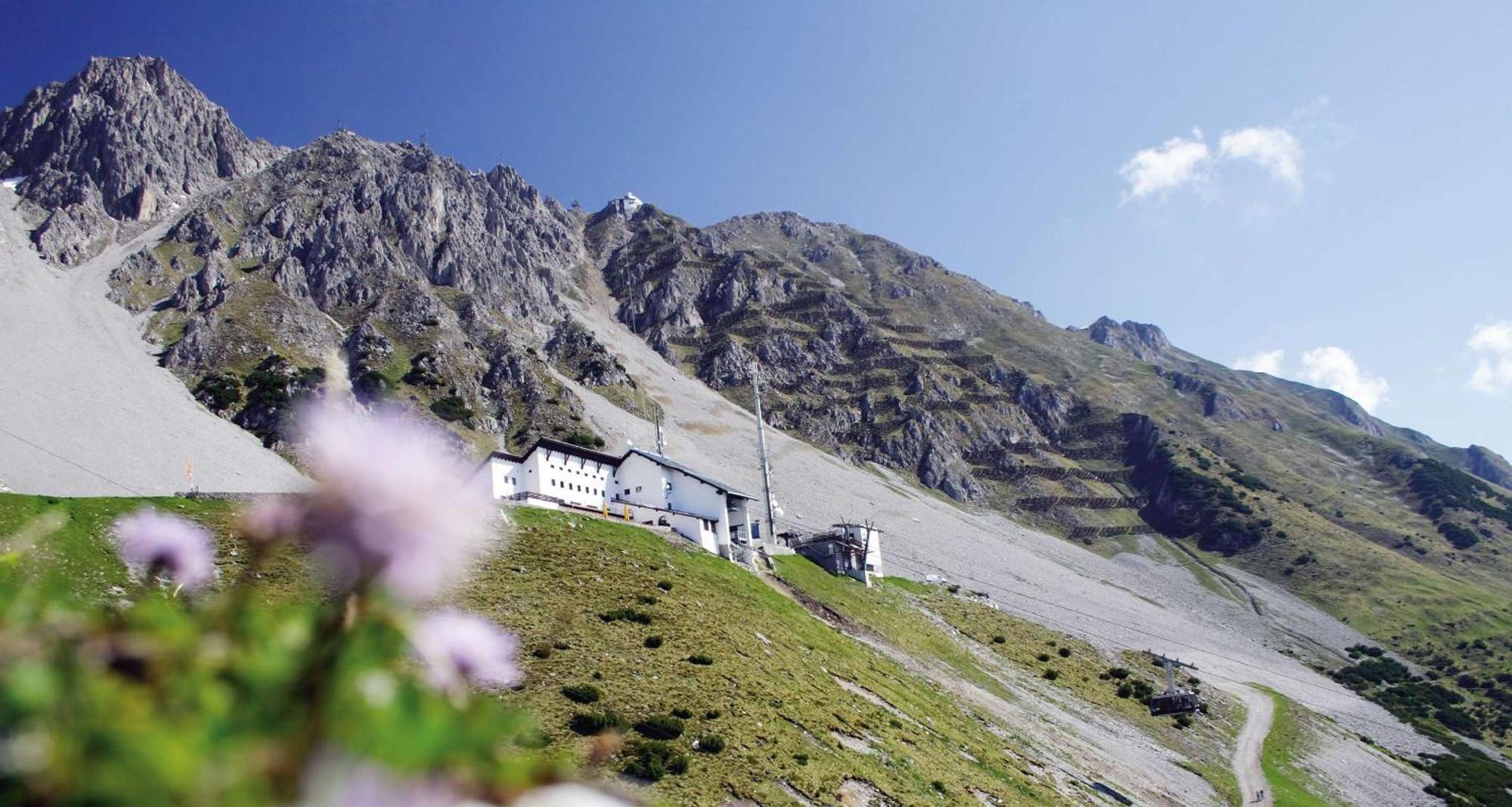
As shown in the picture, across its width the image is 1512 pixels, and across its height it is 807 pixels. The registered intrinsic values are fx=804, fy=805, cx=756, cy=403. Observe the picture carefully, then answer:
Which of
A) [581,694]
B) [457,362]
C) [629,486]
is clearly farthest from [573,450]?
[457,362]

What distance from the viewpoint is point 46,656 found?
1.36 m

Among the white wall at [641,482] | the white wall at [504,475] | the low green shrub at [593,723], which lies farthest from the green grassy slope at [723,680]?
the white wall at [641,482]

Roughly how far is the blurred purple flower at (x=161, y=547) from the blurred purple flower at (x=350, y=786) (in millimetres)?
1366

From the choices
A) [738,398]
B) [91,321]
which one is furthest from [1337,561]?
[91,321]

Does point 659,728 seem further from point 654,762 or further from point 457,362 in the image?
point 457,362

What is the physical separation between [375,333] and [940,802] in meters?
146

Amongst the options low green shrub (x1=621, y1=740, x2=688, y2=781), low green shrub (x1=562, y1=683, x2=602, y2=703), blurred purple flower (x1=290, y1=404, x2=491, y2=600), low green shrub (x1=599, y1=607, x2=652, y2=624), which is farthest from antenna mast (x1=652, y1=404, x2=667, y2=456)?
blurred purple flower (x1=290, y1=404, x2=491, y2=600)

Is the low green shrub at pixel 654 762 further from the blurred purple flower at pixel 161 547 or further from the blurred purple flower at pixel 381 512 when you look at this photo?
the blurred purple flower at pixel 381 512

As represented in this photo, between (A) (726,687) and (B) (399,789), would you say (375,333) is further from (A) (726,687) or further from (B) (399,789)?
(B) (399,789)

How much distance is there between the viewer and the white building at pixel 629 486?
59969 mm

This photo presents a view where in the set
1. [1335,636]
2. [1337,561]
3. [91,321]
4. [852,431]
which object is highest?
A: [91,321]

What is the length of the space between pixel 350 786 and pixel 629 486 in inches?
2709

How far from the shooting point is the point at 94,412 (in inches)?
3848

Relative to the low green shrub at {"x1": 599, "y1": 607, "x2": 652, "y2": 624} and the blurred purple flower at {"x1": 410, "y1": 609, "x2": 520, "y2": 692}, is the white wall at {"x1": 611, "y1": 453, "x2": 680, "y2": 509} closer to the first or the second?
the low green shrub at {"x1": 599, "y1": 607, "x2": 652, "y2": 624}
